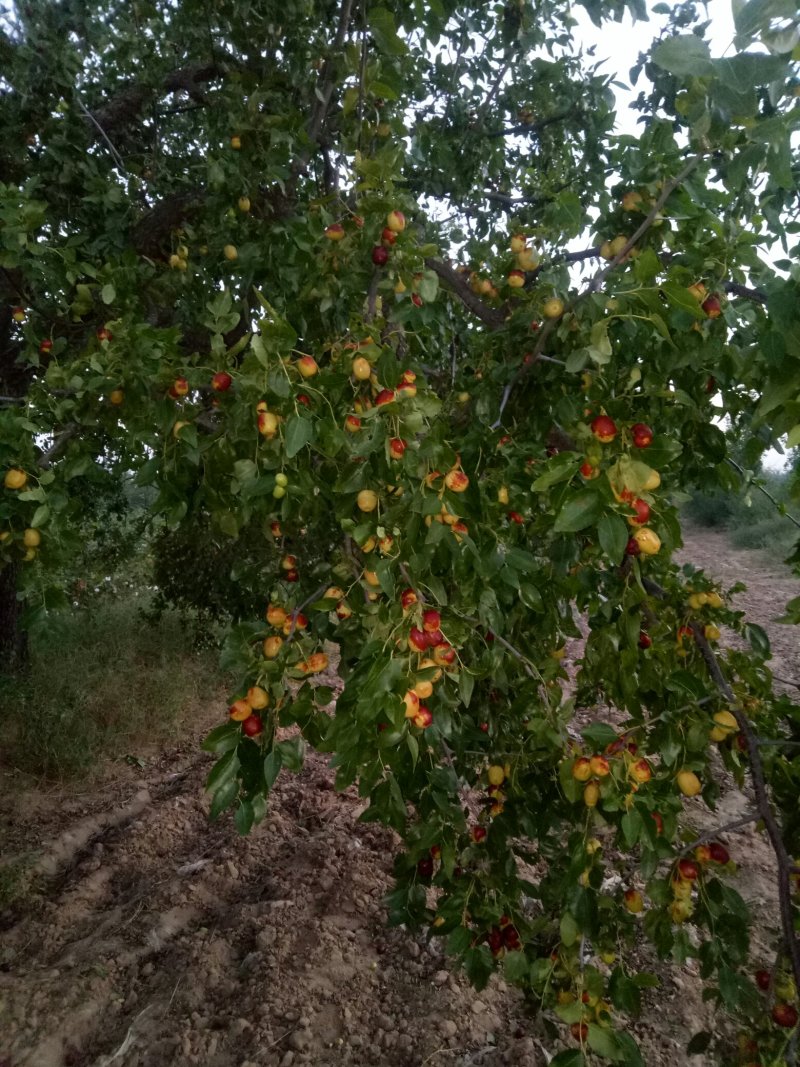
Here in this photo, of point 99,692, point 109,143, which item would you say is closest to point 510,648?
point 109,143

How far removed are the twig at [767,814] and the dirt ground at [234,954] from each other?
44.7 inches

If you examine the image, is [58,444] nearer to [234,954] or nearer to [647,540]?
[647,540]

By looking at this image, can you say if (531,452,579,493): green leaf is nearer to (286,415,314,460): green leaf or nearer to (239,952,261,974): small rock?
(286,415,314,460): green leaf

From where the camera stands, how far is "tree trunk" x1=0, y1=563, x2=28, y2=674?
13.7ft

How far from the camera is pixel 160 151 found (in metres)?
3.37

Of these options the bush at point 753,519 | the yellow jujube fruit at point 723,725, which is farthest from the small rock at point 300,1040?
the bush at point 753,519

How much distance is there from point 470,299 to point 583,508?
1.09 metres

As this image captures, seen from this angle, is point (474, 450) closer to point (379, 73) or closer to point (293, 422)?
point (293, 422)

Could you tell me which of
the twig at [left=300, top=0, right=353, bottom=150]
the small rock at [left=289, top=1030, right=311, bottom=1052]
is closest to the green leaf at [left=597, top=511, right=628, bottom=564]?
the twig at [left=300, top=0, right=353, bottom=150]

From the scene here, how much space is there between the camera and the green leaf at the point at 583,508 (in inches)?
37.5

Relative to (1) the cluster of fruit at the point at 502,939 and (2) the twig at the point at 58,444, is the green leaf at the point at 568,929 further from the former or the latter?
(2) the twig at the point at 58,444

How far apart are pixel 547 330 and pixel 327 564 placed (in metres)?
0.65

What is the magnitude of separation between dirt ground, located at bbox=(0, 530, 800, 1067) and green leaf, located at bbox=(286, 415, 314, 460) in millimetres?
1896

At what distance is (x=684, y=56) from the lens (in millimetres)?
795
